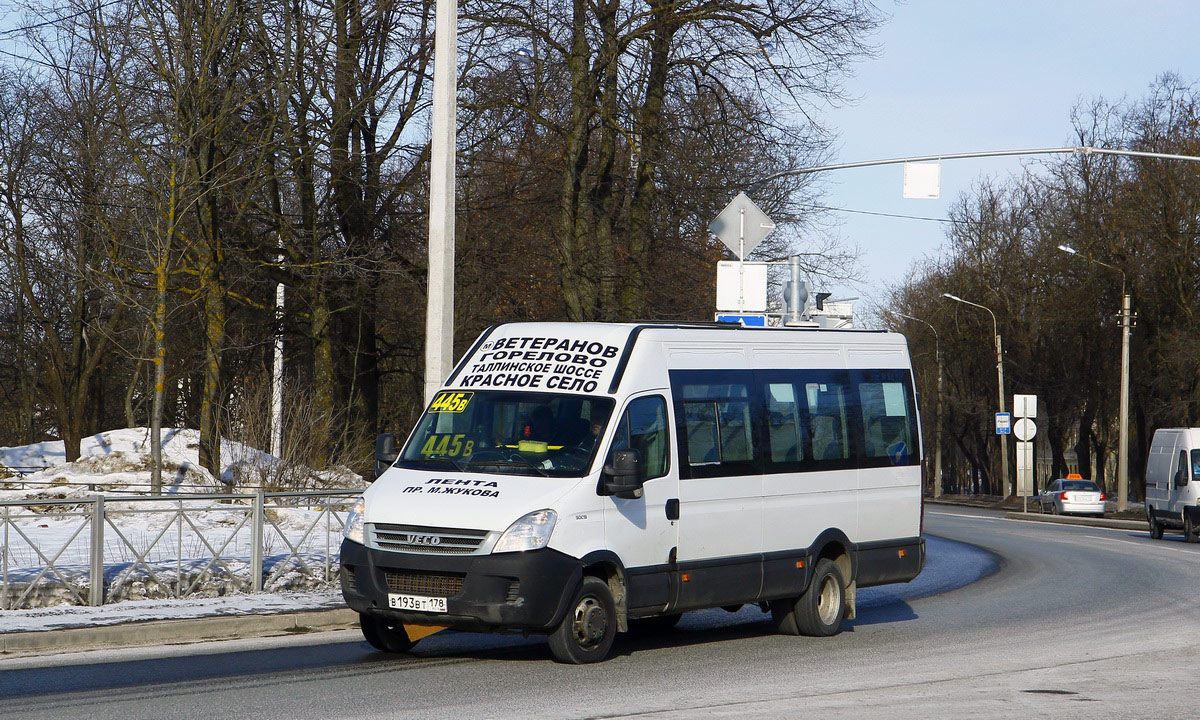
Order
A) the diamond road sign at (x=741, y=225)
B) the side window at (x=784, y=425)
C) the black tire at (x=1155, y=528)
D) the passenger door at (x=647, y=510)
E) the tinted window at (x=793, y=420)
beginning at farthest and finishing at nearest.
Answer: the black tire at (x=1155, y=528) < the diamond road sign at (x=741, y=225) < the side window at (x=784, y=425) < the tinted window at (x=793, y=420) < the passenger door at (x=647, y=510)

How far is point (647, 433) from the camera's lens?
34.1 feet

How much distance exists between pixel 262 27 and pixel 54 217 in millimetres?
16344

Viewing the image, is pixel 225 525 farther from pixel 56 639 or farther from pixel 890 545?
pixel 890 545

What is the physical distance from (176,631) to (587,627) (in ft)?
11.2

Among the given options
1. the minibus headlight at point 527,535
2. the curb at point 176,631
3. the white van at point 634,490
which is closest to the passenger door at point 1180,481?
the white van at point 634,490

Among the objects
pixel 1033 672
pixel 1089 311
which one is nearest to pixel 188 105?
pixel 1033 672

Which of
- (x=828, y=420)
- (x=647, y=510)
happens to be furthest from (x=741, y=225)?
(x=647, y=510)

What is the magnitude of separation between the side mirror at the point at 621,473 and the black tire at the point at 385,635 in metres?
2.02

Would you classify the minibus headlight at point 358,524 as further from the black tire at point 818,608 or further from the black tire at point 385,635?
the black tire at point 818,608

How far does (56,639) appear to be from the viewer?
10.2 metres

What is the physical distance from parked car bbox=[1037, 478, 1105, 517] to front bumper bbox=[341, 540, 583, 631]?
1591 inches

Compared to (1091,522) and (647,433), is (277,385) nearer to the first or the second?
(647,433)

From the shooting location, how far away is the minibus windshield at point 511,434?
9922mm

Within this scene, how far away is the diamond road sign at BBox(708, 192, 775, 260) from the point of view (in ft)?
54.8
